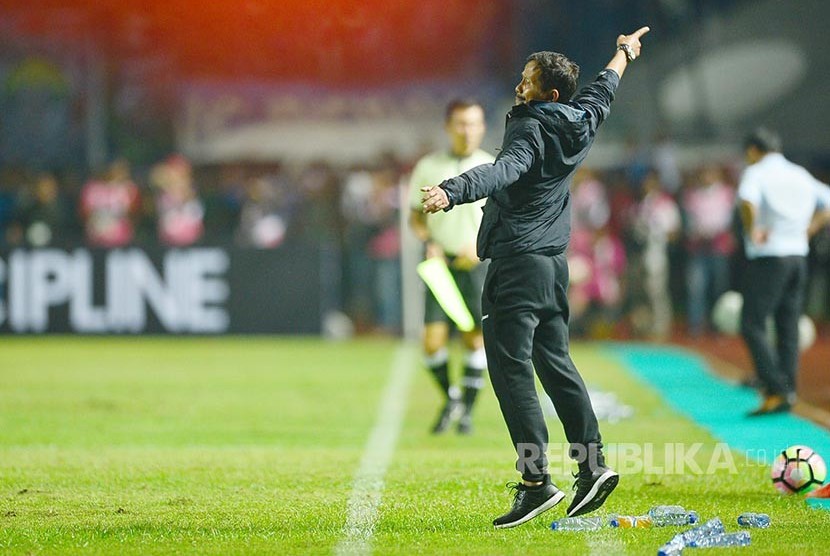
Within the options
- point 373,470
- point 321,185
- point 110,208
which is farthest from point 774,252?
point 110,208

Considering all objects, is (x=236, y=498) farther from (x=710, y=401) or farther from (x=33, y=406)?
(x=710, y=401)

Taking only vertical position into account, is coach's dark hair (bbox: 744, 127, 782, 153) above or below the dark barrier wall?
above

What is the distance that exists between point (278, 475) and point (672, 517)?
2.73 meters

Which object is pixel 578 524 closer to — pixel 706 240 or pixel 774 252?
pixel 774 252

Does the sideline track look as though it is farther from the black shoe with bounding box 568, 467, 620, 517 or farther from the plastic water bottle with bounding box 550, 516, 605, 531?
the plastic water bottle with bounding box 550, 516, 605, 531

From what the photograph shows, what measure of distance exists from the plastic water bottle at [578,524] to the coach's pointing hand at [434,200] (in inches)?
67.7

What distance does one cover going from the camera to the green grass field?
21.5ft

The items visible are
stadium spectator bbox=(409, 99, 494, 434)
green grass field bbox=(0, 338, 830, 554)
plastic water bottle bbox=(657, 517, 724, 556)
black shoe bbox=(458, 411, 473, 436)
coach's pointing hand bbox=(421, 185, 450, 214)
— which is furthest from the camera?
black shoe bbox=(458, 411, 473, 436)

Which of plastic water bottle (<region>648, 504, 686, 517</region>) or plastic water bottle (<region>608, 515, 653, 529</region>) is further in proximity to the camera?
plastic water bottle (<region>648, 504, 686, 517</region>)

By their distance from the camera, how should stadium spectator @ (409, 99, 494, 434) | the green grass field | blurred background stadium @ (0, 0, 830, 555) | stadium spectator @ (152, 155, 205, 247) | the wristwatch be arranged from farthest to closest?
stadium spectator @ (152, 155, 205, 247)
blurred background stadium @ (0, 0, 830, 555)
stadium spectator @ (409, 99, 494, 434)
the wristwatch
the green grass field

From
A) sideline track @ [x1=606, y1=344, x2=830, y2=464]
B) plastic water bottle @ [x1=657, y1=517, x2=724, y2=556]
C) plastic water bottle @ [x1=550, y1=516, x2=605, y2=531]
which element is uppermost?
plastic water bottle @ [x1=657, y1=517, x2=724, y2=556]

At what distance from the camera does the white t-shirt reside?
11.7 m

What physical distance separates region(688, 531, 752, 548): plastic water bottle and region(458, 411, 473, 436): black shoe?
14.8 feet

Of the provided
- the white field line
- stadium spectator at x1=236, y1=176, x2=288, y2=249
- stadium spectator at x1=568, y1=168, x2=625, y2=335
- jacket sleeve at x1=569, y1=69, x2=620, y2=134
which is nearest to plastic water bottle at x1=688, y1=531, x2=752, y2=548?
the white field line
